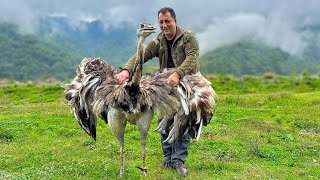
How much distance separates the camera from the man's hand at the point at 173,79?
8.49 metres

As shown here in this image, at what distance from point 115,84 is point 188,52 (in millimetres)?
1535

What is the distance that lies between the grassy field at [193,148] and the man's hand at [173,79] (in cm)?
199

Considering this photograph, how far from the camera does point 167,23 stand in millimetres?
9172

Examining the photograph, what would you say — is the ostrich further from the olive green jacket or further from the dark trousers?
the dark trousers

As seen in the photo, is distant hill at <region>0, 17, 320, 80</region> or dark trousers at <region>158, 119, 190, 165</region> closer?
dark trousers at <region>158, 119, 190, 165</region>

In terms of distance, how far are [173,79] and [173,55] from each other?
3.88ft

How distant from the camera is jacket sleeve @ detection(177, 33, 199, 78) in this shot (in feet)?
29.4

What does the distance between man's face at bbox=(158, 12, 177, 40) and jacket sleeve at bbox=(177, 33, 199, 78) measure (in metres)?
0.30

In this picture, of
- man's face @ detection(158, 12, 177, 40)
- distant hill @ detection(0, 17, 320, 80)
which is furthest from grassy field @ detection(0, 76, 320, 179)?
distant hill @ detection(0, 17, 320, 80)

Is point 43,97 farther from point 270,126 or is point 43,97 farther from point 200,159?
point 200,159

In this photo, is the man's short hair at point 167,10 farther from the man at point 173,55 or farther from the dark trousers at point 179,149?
the dark trousers at point 179,149

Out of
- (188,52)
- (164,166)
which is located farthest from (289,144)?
(188,52)

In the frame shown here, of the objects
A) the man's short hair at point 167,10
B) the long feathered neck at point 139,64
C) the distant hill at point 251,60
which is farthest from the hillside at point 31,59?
the long feathered neck at point 139,64

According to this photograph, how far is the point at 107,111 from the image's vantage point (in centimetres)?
873
